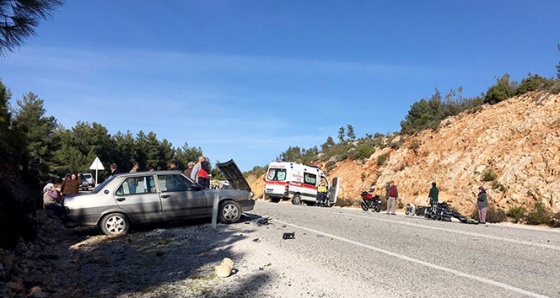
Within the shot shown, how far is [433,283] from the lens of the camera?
5.97 meters

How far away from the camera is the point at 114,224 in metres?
11.0

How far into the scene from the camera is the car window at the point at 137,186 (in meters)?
11.3

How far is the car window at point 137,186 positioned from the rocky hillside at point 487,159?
17.4 m

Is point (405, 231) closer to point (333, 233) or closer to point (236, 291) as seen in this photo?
point (333, 233)

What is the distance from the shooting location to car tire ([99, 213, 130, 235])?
11.0 metres

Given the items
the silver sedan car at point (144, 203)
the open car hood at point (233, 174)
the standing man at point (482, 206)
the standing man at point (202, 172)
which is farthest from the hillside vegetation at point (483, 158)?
the silver sedan car at point (144, 203)

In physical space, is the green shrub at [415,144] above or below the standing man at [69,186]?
above

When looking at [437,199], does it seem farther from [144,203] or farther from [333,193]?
[144,203]

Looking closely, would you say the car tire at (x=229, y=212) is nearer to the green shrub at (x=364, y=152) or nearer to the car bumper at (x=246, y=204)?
the car bumper at (x=246, y=204)

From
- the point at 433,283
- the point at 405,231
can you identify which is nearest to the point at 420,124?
the point at 405,231

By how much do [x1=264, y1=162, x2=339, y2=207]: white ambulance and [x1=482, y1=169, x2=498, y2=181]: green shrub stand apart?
866cm

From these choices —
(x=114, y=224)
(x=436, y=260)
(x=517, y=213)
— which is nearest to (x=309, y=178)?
(x=517, y=213)

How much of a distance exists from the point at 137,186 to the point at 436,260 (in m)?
7.43

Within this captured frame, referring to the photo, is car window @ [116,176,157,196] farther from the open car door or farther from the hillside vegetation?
the open car door
